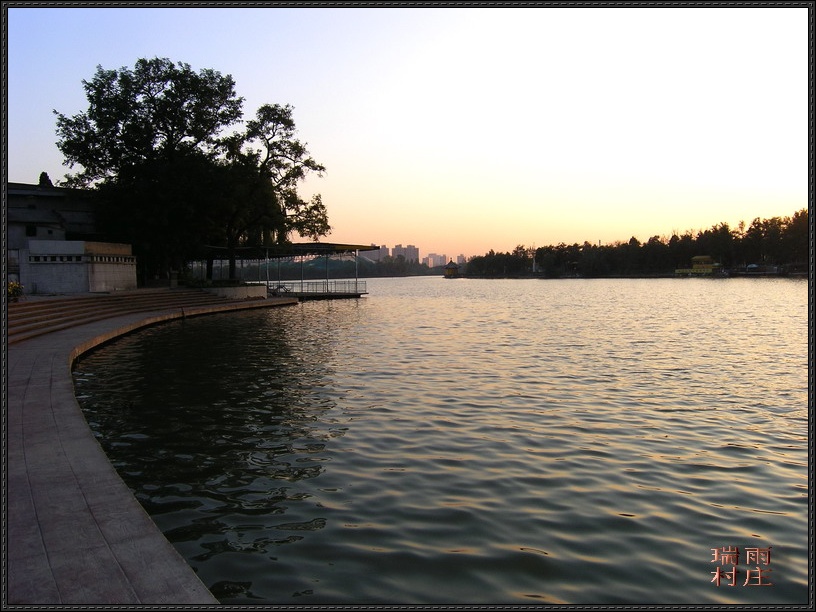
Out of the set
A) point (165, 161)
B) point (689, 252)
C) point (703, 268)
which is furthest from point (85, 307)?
point (689, 252)

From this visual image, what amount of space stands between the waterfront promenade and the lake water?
0.57m

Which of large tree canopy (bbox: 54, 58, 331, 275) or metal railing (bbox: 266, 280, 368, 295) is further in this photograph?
metal railing (bbox: 266, 280, 368, 295)

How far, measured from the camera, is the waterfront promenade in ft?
11.7

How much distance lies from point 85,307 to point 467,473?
2199cm

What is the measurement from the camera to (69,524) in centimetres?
453

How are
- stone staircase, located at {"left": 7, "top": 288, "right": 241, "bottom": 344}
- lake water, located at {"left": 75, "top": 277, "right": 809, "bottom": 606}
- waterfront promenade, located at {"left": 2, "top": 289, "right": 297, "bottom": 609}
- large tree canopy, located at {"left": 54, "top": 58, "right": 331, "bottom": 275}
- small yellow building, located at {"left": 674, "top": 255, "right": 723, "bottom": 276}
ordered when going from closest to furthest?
waterfront promenade, located at {"left": 2, "top": 289, "right": 297, "bottom": 609} → lake water, located at {"left": 75, "top": 277, "right": 809, "bottom": 606} → stone staircase, located at {"left": 7, "top": 288, "right": 241, "bottom": 344} → large tree canopy, located at {"left": 54, "top": 58, "right": 331, "bottom": 275} → small yellow building, located at {"left": 674, "top": 255, "right": 723, "bottom": 276}

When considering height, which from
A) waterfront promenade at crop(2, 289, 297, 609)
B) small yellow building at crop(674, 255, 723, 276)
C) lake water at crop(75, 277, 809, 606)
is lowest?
lake water at crop(75, 277, 809, 606)

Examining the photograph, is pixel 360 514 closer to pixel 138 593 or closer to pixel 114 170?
pixel 138 593

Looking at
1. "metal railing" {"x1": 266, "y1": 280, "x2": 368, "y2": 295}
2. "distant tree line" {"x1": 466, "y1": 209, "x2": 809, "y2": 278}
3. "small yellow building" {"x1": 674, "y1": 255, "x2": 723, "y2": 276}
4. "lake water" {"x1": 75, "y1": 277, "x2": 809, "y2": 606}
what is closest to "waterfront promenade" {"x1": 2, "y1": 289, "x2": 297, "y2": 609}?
"lake water" {"x1": 75, "y1": 277, "x2": 809, "y2": 606}

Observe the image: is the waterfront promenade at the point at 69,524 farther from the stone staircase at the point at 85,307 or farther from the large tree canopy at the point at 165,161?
the large tree canopy at the point at 165,161

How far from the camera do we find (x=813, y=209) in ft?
15.1

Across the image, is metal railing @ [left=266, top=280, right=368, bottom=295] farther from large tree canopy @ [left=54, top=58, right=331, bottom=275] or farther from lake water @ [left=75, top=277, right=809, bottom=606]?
lake water @ [left=75, top=277, right=809, bottom=606]

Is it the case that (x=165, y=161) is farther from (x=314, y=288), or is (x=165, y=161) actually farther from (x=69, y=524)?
(x=69, y=524)

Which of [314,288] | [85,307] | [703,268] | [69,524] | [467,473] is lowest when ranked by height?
[467,473]
